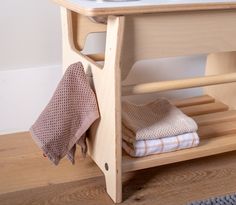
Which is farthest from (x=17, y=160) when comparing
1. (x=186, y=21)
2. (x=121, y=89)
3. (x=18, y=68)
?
(x=186, y=21)

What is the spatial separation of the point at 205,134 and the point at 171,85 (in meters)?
0.23

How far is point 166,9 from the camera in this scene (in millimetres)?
786

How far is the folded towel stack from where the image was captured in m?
0.92

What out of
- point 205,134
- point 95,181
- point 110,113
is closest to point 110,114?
point 110,113

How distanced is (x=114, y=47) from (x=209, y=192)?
0.39 meters

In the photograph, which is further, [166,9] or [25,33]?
[25,33]

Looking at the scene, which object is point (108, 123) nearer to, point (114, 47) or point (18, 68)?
point (114, 47)

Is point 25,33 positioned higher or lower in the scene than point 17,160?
higher

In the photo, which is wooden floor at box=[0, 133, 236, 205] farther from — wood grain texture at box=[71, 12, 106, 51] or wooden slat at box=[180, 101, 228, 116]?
wood grain texture at box=[71, 12, 106, 51]

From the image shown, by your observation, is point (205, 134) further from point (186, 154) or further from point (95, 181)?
point (95, 181)

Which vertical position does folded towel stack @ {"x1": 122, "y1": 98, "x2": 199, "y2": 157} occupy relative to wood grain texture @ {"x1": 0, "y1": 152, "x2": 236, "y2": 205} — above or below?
above

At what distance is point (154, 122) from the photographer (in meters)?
0.98

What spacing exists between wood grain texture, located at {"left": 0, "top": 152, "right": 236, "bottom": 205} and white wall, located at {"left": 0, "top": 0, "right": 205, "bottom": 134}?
1.03 feet

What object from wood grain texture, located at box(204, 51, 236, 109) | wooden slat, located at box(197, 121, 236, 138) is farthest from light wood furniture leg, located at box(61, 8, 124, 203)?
wood grain texture, located at box(204, 51, 236, 109)
